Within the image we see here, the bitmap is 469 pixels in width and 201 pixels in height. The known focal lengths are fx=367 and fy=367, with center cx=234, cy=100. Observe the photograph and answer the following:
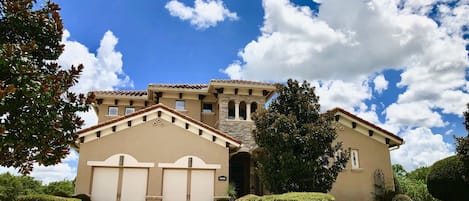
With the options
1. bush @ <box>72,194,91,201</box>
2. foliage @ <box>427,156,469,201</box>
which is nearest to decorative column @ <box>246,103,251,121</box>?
foliage @ <box>427,156,469,201</box>

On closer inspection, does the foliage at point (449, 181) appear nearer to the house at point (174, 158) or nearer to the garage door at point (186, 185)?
the house at point (174, 158)

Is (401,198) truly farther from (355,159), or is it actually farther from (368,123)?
(368,123)

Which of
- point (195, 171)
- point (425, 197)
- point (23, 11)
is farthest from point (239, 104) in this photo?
point (23, 11)

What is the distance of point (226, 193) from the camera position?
18.5 m

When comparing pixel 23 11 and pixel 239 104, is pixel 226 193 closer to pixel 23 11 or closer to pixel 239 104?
pixel 239 104

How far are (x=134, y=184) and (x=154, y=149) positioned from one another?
1.94 metres

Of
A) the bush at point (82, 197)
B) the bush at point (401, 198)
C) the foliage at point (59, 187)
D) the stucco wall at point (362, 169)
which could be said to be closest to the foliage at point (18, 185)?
the foliage at point (59, 187)

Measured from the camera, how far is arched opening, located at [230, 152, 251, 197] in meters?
A: 23.5

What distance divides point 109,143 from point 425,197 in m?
20.5

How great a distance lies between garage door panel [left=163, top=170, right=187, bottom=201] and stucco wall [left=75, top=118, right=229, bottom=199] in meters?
0.31

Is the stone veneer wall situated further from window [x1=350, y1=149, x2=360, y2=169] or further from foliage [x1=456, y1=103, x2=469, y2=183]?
foliage [x1=456, y1=103, x2=469, y2=183]

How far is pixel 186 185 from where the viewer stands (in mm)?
18594

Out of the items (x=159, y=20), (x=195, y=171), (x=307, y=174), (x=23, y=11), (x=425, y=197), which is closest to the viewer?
(x=23, y=11)

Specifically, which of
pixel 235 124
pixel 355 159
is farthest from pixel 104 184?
pixel 355 159
